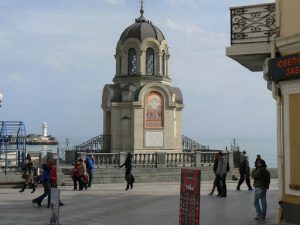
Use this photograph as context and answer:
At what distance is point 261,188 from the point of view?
45.9 feet

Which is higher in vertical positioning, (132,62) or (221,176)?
(132,62)

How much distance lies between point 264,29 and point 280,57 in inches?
55.1

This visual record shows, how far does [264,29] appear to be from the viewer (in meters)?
14.3

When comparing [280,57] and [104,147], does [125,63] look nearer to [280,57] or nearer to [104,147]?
[104,147]

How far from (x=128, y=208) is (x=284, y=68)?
6.39 metres

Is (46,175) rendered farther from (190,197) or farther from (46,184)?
(190,197)

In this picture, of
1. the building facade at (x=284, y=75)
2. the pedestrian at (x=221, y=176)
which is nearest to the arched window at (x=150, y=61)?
the pedestrian at (x=221, y=176)

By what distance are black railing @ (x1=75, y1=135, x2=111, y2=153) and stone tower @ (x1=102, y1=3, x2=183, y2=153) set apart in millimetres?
1125

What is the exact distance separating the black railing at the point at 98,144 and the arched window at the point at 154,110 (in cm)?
339

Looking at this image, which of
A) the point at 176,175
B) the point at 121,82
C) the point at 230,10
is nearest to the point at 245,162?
the point at 176,175

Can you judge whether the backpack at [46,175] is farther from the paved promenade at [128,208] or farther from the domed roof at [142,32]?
the domed roof at [142,32]

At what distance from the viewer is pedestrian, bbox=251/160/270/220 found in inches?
548

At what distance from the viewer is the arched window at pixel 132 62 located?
30562 millimetres

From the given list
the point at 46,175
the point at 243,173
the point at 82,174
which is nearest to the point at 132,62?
the point at 82,174
